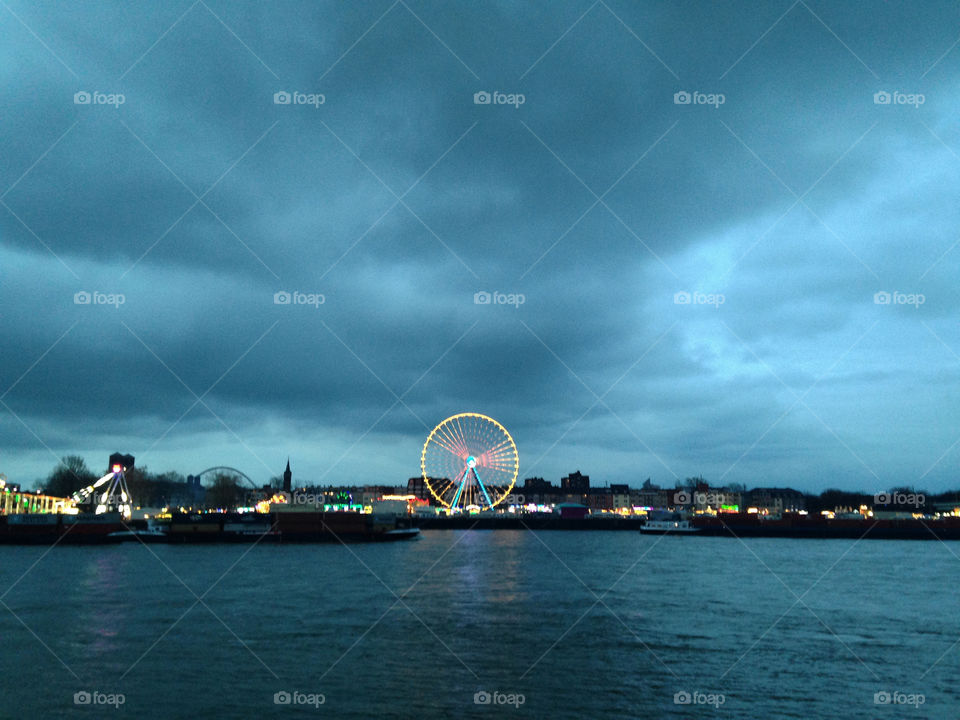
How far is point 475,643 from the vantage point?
81.6 ft

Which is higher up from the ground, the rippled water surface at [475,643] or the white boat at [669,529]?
the white boat at [669,529]

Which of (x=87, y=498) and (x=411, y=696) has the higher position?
(x=87, y=498)

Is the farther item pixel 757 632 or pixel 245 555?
pixel 245 555

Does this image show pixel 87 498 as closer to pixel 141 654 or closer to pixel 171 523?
pixel 171 523

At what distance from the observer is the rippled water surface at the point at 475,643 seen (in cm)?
1812

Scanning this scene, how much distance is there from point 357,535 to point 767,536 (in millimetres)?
65248

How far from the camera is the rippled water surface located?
18.1 m

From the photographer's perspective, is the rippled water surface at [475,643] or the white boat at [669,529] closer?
the rippled water surface at [475,643]

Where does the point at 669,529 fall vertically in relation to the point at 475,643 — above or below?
above

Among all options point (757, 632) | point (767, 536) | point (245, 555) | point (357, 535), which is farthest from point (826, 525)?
point (757, 632)

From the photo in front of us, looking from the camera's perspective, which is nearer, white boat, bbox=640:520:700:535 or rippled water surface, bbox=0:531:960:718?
rippled water surface, bbox=0:531:960:718

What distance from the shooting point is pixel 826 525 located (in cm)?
11681

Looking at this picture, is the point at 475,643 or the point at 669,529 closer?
the point at 475,643

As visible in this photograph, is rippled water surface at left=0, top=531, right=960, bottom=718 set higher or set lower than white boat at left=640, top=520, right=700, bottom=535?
lower
